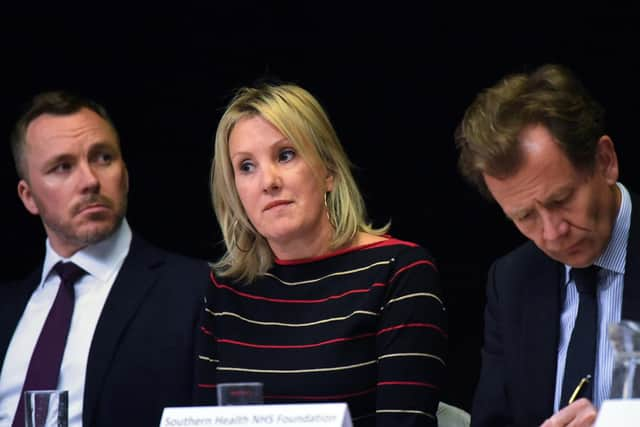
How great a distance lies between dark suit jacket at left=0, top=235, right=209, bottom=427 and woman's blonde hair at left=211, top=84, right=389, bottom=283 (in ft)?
1.23

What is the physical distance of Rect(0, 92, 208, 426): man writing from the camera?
10.8ft

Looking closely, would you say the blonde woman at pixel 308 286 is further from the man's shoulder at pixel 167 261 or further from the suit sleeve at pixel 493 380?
the man's shoulder at pixel 167 261

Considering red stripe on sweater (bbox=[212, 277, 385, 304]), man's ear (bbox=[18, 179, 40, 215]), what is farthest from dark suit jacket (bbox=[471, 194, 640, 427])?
man's ear (bbox=[18, 179, 40, 215])

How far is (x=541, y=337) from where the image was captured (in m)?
2.52

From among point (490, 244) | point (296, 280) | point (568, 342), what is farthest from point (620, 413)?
point (490, 244)

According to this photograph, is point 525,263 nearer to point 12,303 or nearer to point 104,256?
point 104,256

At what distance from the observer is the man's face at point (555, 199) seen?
7.62 ft

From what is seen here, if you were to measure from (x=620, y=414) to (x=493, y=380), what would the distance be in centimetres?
94

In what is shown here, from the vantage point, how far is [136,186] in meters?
4.20

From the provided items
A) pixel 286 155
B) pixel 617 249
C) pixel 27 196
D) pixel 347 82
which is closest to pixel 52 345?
pixel 27 196

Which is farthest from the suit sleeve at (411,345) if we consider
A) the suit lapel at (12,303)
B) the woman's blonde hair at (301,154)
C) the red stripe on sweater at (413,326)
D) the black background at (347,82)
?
the suit lapel at (12,303)

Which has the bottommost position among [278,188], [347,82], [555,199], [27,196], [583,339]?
[583,339]

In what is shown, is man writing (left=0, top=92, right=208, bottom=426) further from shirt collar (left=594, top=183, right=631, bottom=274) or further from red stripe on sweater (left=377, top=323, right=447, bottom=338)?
shirt collar (left=594, top=183, right=631, bottom=274)

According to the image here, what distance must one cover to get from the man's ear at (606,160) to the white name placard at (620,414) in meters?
0.80
